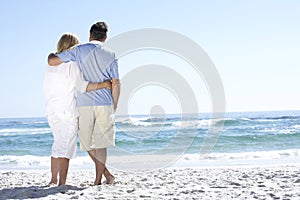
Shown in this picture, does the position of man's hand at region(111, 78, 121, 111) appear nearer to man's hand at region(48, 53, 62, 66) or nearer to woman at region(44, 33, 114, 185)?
woman at region(44, 33, 114, 185)

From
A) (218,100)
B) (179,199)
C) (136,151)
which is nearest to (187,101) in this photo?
(218,100)

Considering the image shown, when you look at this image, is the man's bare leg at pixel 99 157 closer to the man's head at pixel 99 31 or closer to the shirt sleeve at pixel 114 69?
the shirt sleeve at pixel 114 69

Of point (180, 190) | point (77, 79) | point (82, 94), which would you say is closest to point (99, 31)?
point (77, 79)

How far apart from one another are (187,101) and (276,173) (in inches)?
65.8

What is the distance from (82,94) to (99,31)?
0.62 m

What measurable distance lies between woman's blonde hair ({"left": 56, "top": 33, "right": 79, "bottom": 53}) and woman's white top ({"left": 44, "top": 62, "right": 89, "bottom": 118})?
0.49ft

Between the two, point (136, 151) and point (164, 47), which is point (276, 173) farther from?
point (136, 151)

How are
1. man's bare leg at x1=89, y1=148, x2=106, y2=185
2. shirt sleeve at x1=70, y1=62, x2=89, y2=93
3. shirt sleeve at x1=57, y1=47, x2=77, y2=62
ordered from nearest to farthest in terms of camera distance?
shirt sleeve at x1=57, y1=47, x2=77, y2=62 < shirt sleeve at x1=70, y1=62, x2=89, y2=93 < man's bare leg at x1=89, y1=148, x2=106, y2=185

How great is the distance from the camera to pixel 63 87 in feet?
12.1

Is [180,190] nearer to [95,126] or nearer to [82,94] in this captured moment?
[95,126]

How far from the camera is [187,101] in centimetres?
598

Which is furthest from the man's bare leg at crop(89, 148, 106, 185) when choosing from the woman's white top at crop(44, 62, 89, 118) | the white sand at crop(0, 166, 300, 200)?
the woman's white top at crop(44, 62, 89, 118)

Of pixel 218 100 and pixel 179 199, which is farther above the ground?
pixel 218 100

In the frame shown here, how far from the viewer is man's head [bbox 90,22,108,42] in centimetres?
378
